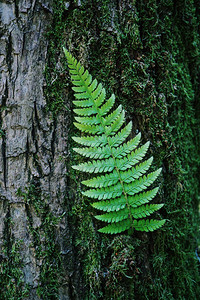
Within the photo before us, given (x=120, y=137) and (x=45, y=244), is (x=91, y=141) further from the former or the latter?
(x=45, y=244)

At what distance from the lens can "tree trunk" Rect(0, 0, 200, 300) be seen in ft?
5.90

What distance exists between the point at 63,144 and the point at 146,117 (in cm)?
73

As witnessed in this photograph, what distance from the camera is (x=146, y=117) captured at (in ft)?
6.57

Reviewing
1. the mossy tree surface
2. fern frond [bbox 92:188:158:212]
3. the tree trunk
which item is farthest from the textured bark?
fern frond [bbox 92:188:158:212]

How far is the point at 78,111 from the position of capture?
5.90 feet

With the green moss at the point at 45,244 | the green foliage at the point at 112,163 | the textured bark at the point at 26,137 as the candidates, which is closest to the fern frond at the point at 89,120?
the green foliage at the point at 112,163

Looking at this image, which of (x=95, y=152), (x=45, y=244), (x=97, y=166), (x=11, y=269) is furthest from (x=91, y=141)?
(x=11, y=269)

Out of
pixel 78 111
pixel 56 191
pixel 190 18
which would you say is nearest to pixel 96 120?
pixel 78 111

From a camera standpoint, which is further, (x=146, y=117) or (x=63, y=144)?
(x=146, y=117)

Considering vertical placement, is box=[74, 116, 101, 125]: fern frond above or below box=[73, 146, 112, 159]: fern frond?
above

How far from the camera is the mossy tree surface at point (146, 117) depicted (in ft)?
6.02

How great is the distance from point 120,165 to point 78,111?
0.53 m

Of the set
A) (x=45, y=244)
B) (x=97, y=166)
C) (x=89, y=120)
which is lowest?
(x=45, y=244)

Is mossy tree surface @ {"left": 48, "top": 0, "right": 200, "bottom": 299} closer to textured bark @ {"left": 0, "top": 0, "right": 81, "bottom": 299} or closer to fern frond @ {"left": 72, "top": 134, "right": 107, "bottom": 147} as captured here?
textured bark @ {"left": 0, "top": 0, "right": 81, "bottom": 299}
